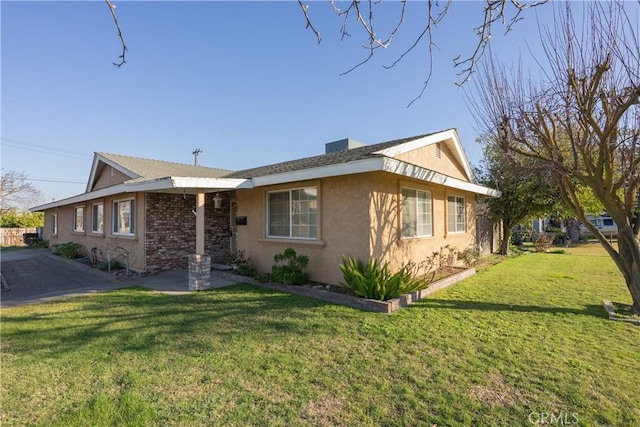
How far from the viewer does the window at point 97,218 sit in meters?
14.0

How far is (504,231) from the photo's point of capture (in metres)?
17.0

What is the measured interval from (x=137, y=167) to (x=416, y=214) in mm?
10923

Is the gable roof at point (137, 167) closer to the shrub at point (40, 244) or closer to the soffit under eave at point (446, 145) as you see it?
the soffit under eave at point (446, 145)

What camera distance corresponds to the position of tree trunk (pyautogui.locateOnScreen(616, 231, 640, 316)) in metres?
6.12

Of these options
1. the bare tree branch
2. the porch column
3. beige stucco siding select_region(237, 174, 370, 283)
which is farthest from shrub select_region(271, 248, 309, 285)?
the bare tree branch

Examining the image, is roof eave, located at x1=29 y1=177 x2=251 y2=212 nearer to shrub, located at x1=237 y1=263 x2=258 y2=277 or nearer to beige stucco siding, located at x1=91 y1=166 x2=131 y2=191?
beige stucco siding, located at x1=91 y1=166 x2=131 y2=191

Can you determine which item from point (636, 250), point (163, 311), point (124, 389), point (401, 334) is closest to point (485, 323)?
point (401, 334)

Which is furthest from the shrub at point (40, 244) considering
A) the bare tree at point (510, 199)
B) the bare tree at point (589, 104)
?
the bare tree at point (510, 199)

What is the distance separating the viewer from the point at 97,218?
14.4 meters

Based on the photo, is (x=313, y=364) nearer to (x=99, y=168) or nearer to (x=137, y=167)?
(x=137, y=167)

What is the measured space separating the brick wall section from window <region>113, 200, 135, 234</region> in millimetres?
1139

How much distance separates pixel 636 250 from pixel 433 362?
5365 mm

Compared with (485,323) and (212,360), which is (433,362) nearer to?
(485,323)

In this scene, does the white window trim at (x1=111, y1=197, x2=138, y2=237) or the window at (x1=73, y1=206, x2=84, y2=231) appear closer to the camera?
the white window trim at (x1=111, y1=197, x2=138, y2=237)
